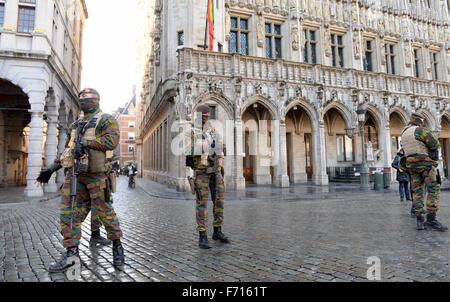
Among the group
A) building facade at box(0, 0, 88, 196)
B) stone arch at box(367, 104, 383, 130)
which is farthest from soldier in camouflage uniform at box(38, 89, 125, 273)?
stone arch at box(367, 104, 383, 130)

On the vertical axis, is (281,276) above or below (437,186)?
below

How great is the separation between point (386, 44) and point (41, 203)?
25559mm

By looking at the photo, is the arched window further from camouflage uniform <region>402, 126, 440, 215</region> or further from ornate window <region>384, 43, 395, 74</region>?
camouflage uniform <region>402, 126, 440, 215</region>

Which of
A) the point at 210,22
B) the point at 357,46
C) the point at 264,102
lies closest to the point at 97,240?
the point at 264,102

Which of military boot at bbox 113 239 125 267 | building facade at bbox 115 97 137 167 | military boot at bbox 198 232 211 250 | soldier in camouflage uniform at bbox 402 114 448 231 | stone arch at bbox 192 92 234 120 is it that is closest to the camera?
military boot at bbox 113 239 125 267

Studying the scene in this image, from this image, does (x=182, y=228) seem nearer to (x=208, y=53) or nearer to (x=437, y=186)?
(x=437, y=186)

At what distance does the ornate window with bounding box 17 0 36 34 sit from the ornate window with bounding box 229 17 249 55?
35.3 ft

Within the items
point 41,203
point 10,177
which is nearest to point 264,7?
point 41,203

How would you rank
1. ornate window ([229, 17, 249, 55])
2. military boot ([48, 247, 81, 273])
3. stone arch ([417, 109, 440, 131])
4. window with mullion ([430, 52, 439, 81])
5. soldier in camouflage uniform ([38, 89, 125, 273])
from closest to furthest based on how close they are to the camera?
military boot ([48, 247, 81, 273]), soldier in camouflage uniform ([38, 89, 125, 273]), ornate window ([229, 17, 249, 55]), stone arch ([417, 109, 440, 131]), window with mullion ([430, 52, 439, 81])

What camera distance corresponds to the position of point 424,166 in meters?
5.68

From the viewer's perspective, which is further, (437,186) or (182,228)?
(182,228)

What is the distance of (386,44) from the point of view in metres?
23.7

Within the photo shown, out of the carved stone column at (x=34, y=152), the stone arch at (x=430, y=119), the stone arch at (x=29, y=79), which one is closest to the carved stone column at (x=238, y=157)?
the carved stone column at (x=34, y=152)

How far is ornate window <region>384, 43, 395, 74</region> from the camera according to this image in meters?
23.6
